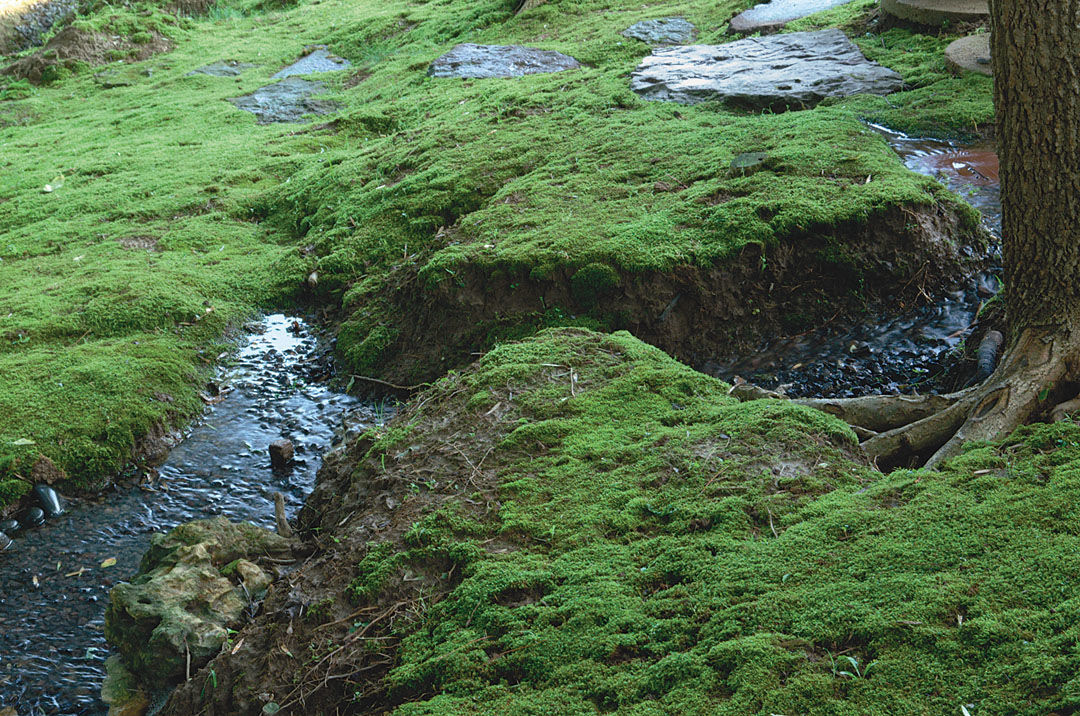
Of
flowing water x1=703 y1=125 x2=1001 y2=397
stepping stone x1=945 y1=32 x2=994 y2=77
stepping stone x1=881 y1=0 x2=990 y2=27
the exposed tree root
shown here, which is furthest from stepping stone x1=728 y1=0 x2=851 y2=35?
the exposed tree root

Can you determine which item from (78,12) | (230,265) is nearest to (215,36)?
(78,12)

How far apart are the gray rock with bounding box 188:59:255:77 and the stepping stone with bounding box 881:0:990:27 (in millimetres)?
12118

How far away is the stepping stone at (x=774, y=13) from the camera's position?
12359 millimetres

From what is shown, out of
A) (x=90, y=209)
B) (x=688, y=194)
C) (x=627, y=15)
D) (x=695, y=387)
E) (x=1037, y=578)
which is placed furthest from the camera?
(x=627, y=15)

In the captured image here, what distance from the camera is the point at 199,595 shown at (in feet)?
14.7

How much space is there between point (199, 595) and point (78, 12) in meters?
21.2

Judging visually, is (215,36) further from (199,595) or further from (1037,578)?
(1037,578)

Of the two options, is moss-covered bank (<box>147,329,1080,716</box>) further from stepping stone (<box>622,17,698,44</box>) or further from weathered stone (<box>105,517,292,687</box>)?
stepping stone (<box>622,17,698,44</box>)

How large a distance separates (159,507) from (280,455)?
90cm

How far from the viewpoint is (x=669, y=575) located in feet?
11.6

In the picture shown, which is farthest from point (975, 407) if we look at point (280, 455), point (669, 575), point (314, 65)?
point (314, 65)

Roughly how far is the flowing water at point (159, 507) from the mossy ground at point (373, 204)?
41 cm

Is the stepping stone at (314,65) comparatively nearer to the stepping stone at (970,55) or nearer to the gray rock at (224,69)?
the gray rock at (224,69)

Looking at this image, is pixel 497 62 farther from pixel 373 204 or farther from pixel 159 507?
pixel 159 507
